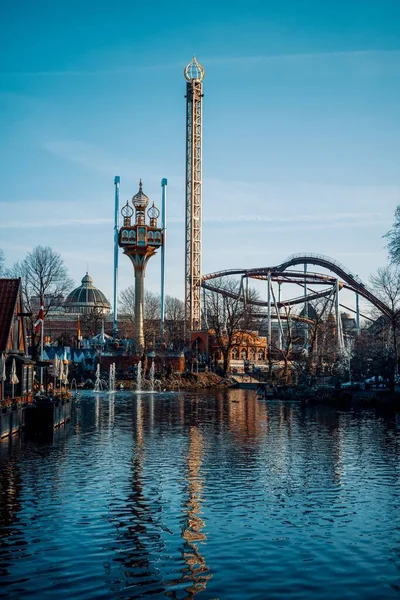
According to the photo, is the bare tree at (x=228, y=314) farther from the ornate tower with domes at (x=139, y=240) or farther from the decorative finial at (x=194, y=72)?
the decorative finial at (x=194, y=72)

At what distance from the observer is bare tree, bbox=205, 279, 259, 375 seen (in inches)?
3743

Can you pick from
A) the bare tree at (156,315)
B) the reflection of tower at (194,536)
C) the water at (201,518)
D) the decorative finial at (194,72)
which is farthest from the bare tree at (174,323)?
the reflection of tower at (194,536)

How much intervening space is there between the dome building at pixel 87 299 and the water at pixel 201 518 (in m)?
139

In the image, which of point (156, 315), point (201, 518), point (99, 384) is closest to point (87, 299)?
point (156, 315)

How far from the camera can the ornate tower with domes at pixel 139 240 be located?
97875 mm

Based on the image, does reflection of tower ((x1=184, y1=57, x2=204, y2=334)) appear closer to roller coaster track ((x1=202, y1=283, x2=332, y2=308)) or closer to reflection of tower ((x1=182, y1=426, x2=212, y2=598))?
roller coaster track ((x1=202, y1=283, x2=332, y2=308))

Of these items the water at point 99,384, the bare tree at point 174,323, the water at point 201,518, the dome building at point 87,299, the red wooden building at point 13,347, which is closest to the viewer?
the water at point 201,518

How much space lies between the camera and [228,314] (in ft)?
328

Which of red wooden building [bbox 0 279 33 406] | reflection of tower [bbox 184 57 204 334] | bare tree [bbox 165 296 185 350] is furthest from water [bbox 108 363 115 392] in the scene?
red wooden building [bbox 0 279 33 406]

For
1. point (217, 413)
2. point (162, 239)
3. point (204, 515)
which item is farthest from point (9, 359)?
point (162, 239)

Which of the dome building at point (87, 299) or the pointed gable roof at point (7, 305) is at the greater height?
the dome building at point (87, 299)

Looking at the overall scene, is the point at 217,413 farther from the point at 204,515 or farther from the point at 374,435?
the point at 204,515

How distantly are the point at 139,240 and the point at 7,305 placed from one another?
64.0 m

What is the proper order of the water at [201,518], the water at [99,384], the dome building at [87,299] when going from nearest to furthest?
the water at [201,518], the water at [99,384], the dome building at [87,299]
